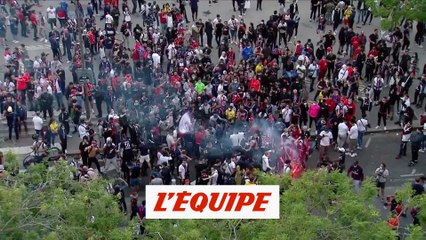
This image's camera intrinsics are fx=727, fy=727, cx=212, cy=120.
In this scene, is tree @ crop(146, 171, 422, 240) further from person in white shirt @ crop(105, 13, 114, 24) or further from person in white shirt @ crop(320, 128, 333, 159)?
person in white shirt @ crop(105, 13, 114, 24)

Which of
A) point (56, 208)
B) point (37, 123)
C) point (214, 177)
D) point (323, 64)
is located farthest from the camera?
point (323, 64)

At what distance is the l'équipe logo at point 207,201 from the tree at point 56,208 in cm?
304

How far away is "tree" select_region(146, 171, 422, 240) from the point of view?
11891 mm

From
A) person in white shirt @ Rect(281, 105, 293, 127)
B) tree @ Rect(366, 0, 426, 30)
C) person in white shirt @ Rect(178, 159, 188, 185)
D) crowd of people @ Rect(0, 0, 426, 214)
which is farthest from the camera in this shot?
tree @ Rect(366, 0, 426, 30)

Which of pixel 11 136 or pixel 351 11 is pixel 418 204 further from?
pixel 351 11

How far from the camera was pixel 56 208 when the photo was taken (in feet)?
41.1

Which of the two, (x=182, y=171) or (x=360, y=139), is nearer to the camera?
(x=182, y=171)

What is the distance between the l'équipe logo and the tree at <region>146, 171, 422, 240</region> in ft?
6.85

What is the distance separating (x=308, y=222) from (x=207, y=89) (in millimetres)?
12516

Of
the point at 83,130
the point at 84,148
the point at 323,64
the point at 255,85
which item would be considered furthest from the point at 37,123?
the point at 323,64

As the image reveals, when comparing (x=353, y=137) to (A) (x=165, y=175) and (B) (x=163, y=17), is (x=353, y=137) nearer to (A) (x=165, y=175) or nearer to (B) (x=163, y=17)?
(A) (x=165, y=175)

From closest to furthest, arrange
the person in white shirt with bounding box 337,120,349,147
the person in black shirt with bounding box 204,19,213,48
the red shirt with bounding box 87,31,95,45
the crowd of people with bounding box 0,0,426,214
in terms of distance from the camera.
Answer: the crowd of people with bounding box 0,0,426,214 < the person in white shirt with bounding box 337,120,349,147 < the red shirt with bounding box 87,31,95,45 < the person in black shirt with bounding box 204,19,213,48

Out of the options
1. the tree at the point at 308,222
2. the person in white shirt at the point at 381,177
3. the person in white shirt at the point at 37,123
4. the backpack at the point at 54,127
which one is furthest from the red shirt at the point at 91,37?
the tree at the point at 308,222

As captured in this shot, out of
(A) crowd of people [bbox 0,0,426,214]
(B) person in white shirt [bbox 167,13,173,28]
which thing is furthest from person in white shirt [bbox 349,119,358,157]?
(B) person in white shirt [bbox 167,13,173,28]
